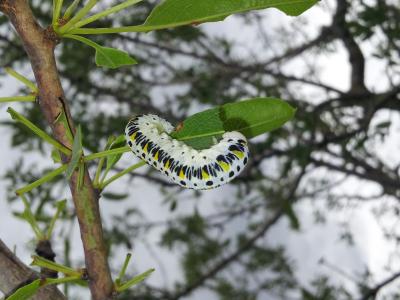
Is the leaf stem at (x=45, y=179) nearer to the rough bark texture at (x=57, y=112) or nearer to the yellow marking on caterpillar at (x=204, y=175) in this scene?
the rough bark texture at (x=57, y=112)

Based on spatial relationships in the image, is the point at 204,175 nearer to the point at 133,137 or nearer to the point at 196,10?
the point at 133,137

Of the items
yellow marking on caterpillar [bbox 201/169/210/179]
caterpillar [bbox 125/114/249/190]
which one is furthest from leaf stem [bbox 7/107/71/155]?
yellow marking on caterpillar [bbox 201/169/210/179]

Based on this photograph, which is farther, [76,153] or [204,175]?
[204,175]

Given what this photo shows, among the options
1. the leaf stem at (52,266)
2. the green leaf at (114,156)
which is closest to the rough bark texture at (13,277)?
the leaf stem at (52,266)

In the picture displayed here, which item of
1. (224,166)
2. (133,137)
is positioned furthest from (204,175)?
(133,137)

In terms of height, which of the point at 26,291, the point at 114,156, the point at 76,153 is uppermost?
the point at 114,156

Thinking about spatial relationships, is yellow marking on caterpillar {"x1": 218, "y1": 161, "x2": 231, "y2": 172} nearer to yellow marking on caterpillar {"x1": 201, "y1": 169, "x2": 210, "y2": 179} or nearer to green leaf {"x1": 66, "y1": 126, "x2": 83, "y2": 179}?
yellow marking on caterpillar {"x1": 201, "y1": 169, "x2": 210, "y2": 179}
